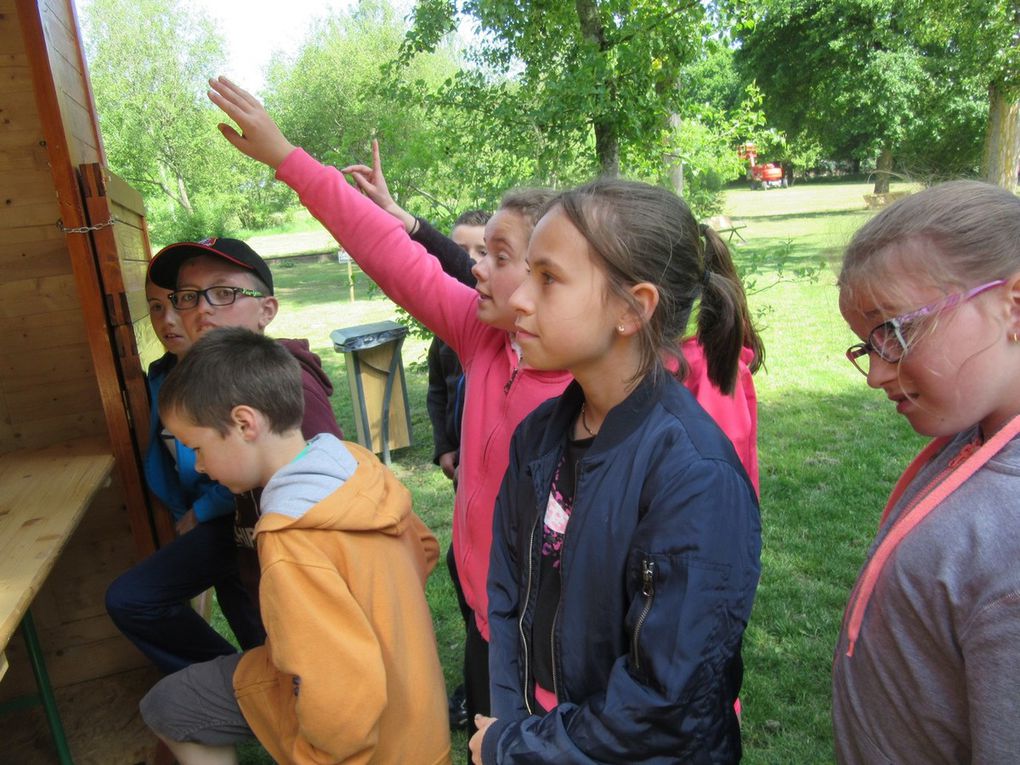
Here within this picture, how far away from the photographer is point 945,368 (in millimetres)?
1101

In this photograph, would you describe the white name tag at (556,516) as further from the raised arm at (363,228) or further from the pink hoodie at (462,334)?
the raised arm at (363,228)

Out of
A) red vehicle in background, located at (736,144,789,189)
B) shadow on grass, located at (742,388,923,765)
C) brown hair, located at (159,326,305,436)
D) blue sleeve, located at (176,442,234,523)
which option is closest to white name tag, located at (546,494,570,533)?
brown hair, located at (159,326,305,436)

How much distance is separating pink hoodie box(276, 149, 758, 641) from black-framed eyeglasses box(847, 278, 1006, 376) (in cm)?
73

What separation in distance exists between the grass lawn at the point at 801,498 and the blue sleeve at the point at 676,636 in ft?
1.81

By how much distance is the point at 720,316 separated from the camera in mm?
1749

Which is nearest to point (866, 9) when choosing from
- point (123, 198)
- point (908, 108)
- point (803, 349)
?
point (908, 108)

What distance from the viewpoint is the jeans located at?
2342 mm

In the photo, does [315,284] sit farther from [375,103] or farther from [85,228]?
[85,228]

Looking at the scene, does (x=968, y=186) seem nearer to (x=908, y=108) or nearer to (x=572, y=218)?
(x=572, y=218)

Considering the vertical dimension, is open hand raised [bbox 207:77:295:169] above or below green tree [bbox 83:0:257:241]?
below

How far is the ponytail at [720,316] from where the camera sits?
68.0 inches

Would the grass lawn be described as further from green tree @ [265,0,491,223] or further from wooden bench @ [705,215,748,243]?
green tree @ [265,0,491,223]

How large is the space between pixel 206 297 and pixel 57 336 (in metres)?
0.86

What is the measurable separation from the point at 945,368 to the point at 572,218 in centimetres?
72
